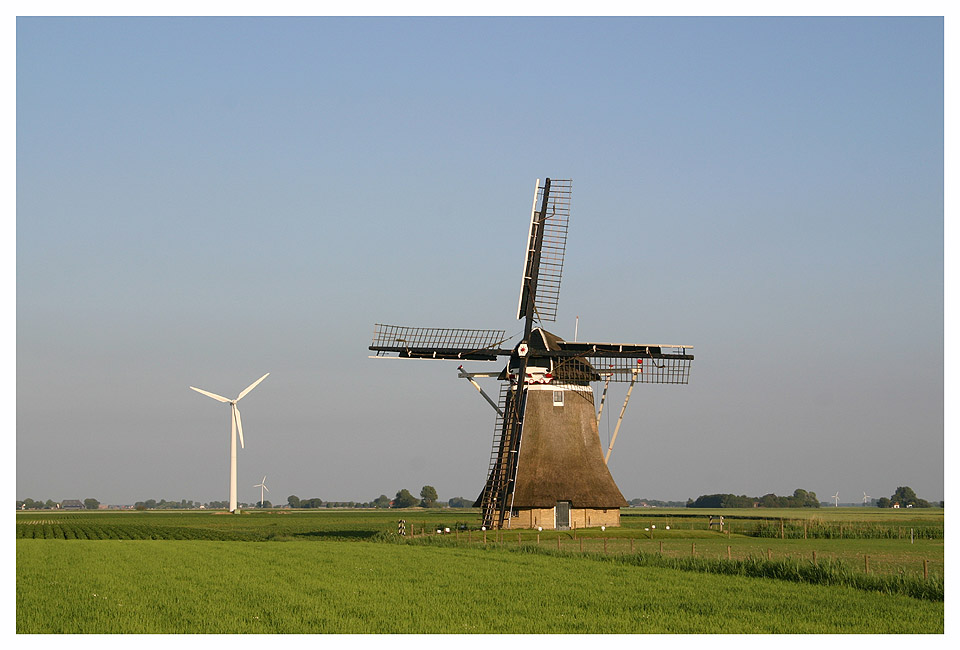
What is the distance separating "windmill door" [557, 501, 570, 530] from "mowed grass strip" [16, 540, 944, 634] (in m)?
15.7

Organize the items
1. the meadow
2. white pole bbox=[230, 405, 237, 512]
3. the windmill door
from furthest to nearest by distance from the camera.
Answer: white pole bbox=[230, 405, 237, 512] → the windmill door → the meadow

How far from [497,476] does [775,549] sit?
1562cm

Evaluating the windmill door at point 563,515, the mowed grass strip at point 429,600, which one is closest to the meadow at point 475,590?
the mowed grass strip at point 429,600

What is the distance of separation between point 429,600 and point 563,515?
31.6 meters

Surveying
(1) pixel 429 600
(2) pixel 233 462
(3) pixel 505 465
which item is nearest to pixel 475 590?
(1) pixel 429 600

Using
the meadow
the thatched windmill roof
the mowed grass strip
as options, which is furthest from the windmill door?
the mowed grass strip

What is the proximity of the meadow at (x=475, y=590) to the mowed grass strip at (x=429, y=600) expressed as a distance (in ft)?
0.17

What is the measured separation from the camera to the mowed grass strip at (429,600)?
24859 mm

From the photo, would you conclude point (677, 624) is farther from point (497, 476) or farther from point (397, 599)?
point (497, 476)

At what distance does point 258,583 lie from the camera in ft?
113

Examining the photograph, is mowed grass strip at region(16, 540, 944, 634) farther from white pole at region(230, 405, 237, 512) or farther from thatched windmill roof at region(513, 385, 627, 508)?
white pole at region(230, 405, 237, 512)

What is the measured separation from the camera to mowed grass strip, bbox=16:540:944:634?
2486cm

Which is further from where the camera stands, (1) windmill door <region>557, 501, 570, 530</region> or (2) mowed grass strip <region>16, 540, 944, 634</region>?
(1) windmill door <region>557, 501, 570, 530</region>
